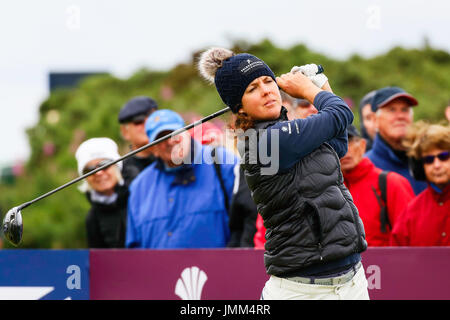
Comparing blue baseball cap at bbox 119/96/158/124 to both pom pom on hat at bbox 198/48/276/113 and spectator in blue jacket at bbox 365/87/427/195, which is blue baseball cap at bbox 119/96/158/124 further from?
pom pom on hat at bbox 198/48/276/113

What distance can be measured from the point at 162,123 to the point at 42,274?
1.39 m

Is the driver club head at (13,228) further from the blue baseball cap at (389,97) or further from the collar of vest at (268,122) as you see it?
the blue baseball cap at (389,97)

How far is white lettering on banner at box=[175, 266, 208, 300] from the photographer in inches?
215

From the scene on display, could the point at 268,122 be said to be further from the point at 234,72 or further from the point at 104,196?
the point at 104,196

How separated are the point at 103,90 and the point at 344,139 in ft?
44.6

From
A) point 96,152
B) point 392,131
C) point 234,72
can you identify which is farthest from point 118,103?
point 234,72

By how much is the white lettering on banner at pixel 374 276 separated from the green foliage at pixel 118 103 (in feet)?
24.0

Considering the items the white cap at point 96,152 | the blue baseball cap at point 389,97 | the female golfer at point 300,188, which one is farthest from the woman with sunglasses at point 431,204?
the white cap at point 96,152

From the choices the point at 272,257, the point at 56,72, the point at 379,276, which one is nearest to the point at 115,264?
the point at 379,276

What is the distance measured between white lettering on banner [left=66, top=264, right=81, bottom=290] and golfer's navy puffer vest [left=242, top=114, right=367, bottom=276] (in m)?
2.34

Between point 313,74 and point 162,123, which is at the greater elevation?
point 162,123

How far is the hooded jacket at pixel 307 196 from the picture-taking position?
361cm

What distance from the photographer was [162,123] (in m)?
5.96

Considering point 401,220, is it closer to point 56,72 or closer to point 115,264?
point 115,264
